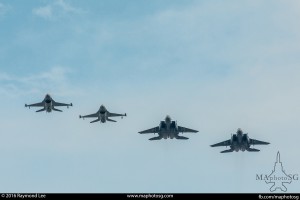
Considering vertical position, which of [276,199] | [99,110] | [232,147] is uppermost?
[99,110]

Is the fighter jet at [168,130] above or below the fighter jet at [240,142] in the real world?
above

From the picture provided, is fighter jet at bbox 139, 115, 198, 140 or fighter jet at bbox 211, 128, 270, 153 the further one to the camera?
fighter jet at bbox 139, 115, 198, 140

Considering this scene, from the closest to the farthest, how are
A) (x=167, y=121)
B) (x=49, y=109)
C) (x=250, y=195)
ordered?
1. (x=250, y=195)
2. (x=167, y=121)
3. (x=49, y=109)

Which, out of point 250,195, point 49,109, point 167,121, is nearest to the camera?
point 250,195

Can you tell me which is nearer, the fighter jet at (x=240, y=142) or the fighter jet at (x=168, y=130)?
the fighter jet at (x=240, y=142)

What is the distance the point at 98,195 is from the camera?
80.9m

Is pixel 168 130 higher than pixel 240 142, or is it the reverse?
pixel 168 130

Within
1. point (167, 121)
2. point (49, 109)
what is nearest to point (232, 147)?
point (167, 121)

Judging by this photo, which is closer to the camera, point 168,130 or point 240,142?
point 240,142

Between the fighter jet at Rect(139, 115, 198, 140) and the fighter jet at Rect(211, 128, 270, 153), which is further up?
the fighter jet at Rect(139, 115, 198, 140)

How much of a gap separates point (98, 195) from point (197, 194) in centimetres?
1407

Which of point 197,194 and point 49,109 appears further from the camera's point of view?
point 49,109

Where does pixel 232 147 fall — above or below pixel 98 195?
above

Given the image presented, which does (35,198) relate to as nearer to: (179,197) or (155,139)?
(179,197)
